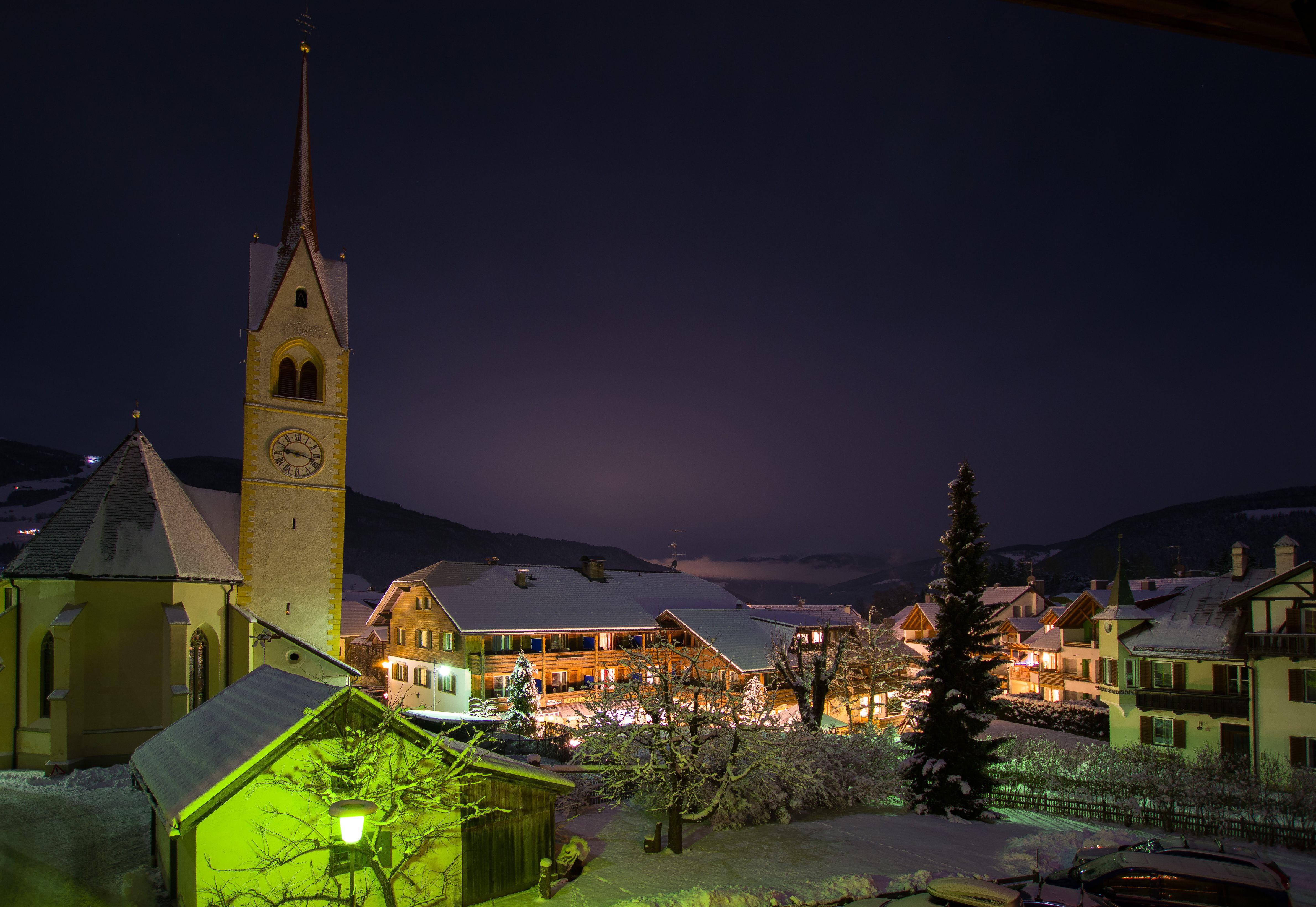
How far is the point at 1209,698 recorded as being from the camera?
26.7 meters

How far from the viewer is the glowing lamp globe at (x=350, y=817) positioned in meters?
9.08

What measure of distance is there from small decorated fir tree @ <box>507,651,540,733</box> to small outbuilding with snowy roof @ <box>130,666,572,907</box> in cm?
1668

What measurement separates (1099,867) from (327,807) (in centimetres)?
1490

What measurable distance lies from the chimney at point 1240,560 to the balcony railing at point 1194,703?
5755 mm

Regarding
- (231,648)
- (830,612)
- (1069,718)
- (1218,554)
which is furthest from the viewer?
(1218,554)

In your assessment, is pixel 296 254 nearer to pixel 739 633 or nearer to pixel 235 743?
pixel 235 743

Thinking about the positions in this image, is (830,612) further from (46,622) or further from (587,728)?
(46,622)

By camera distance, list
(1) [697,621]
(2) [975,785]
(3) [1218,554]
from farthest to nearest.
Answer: (3) [1218,554], (1) [697,621], (2) [975,785]

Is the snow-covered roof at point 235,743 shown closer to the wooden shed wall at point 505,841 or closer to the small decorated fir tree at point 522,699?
the wooden shed wall at point 505,841

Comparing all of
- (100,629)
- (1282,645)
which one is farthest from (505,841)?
(1282,645)

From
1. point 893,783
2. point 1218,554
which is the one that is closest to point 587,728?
point 893,783

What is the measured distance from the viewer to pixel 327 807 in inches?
484

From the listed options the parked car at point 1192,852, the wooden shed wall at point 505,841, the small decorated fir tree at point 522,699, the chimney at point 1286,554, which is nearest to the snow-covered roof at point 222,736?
the wooden shed wall at point 505,841

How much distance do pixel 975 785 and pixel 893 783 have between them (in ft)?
8.35
